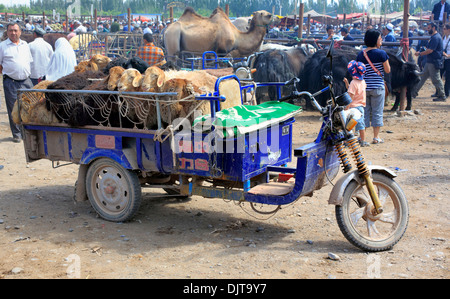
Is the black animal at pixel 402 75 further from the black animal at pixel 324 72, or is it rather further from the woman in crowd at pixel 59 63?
the woman in crowd at pixel 59 63

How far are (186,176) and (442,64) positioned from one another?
35.8ft

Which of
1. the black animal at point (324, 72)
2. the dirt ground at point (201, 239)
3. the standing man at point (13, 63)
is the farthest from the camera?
the black animal at point (324, 72)

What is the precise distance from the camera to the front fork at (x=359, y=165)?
4223 mm

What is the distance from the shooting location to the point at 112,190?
521 cm

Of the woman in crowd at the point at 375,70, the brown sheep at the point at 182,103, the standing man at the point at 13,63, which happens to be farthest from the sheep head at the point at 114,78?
the woman in crowd at the point at 375,70

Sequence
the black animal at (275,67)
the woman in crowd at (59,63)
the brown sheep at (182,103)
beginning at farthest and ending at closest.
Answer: the black animal at (275,67), the woman in crowd at (59,63), the brown sheep at (182,103)

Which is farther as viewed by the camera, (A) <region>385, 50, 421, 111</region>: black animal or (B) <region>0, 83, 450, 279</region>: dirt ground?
(A) <region>385, 50, 421, 111</region>: black animal

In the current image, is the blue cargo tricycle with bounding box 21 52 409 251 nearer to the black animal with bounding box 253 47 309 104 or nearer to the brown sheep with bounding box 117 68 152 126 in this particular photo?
the brown sheep with bounding box 117 68 152 126

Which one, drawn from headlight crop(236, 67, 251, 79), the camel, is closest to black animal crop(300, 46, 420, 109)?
Result: the camel

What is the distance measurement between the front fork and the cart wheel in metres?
2.01

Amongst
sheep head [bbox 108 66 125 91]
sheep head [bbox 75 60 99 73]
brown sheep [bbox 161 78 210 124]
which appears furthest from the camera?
sheep head [bbox 75 60 99 73]

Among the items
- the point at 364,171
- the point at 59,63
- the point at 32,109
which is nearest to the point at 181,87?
the point at 364,171

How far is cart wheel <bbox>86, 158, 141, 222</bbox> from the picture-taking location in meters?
5.06

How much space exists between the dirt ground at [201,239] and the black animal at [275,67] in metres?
5.81
